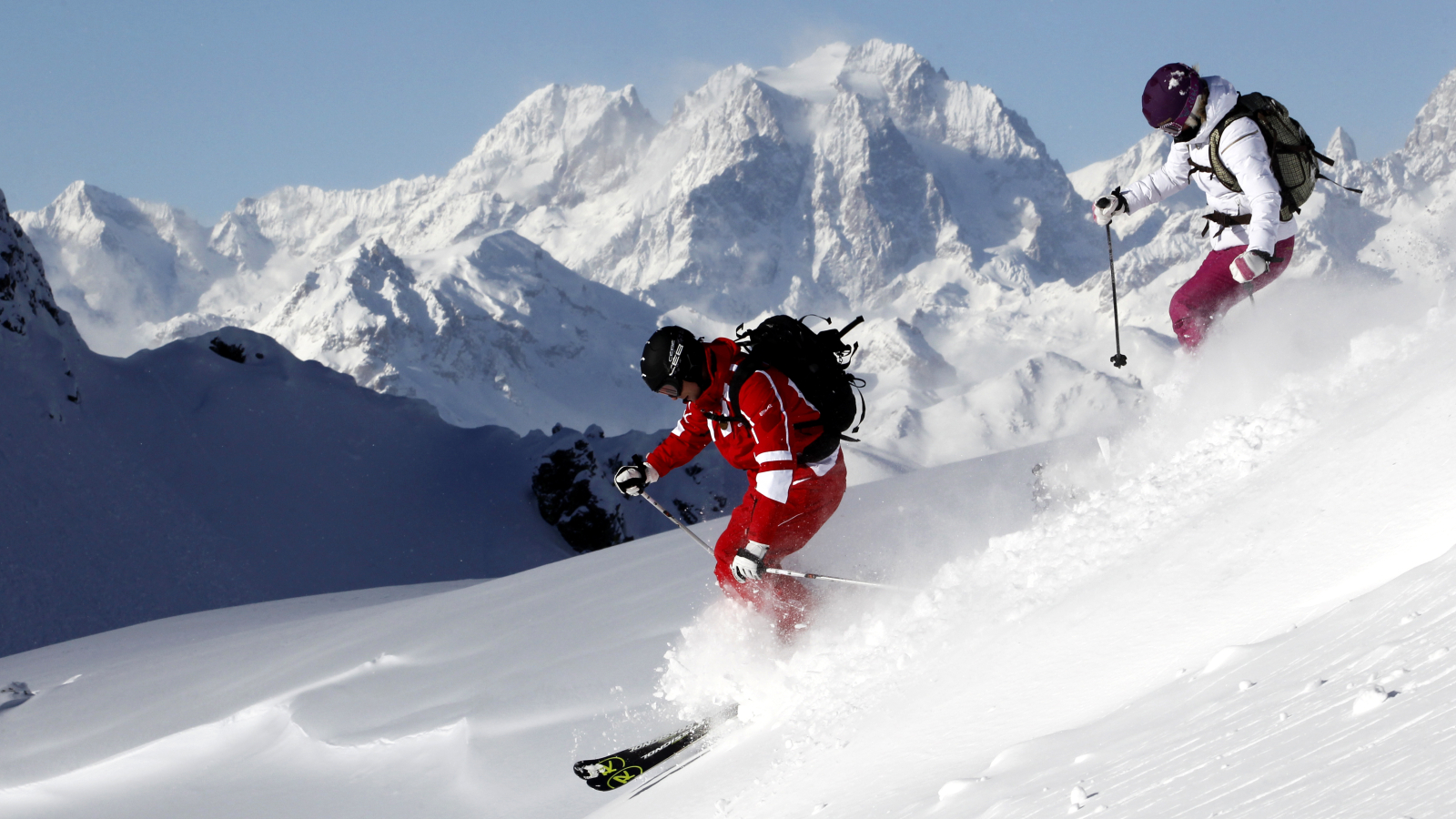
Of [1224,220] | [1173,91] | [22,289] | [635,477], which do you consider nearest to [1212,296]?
[1224,220]

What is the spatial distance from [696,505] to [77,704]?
3562 cm

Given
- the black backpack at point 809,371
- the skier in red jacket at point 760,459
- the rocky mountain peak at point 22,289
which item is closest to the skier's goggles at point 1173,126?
the black backpack at point 809,371

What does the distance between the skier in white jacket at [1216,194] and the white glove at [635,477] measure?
358 cm

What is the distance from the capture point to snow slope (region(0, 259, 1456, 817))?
2277 millimetres

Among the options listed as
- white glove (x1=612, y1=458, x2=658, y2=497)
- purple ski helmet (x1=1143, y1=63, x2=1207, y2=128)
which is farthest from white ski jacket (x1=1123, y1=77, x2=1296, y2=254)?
white glove (x1=612, y1=458, x2=658, y2=497)

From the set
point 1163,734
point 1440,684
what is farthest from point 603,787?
point 1440,684

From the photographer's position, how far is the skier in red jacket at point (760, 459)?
5.05m

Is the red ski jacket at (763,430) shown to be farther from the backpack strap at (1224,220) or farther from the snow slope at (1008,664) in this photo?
the backpack strap at (1224,220)

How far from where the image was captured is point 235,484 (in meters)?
33.1

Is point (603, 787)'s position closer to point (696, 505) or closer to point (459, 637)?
point (459, 637)

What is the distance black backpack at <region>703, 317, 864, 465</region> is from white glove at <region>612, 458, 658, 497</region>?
2.66 ft

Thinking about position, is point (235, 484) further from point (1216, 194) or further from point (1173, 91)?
point (1173, 91)

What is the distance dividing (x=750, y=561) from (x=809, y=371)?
1.06m

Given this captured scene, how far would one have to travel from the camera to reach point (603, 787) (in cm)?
470
